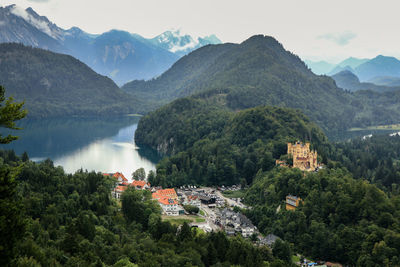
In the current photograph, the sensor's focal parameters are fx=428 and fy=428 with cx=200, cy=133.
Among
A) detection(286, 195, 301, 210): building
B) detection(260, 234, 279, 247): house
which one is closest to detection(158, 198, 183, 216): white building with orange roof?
detection(260, 234, 279, 247): house

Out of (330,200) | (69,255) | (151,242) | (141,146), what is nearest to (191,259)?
(151,242)

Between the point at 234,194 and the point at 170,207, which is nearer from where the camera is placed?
the point at 170,207

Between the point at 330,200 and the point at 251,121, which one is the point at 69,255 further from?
the point at 251,121

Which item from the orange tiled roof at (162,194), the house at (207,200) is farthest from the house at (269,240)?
the orange tiled roof at (162,194)

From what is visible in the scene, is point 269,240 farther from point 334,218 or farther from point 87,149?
point 87,149

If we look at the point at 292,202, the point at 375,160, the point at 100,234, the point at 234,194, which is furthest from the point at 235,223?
the point at 375,160
